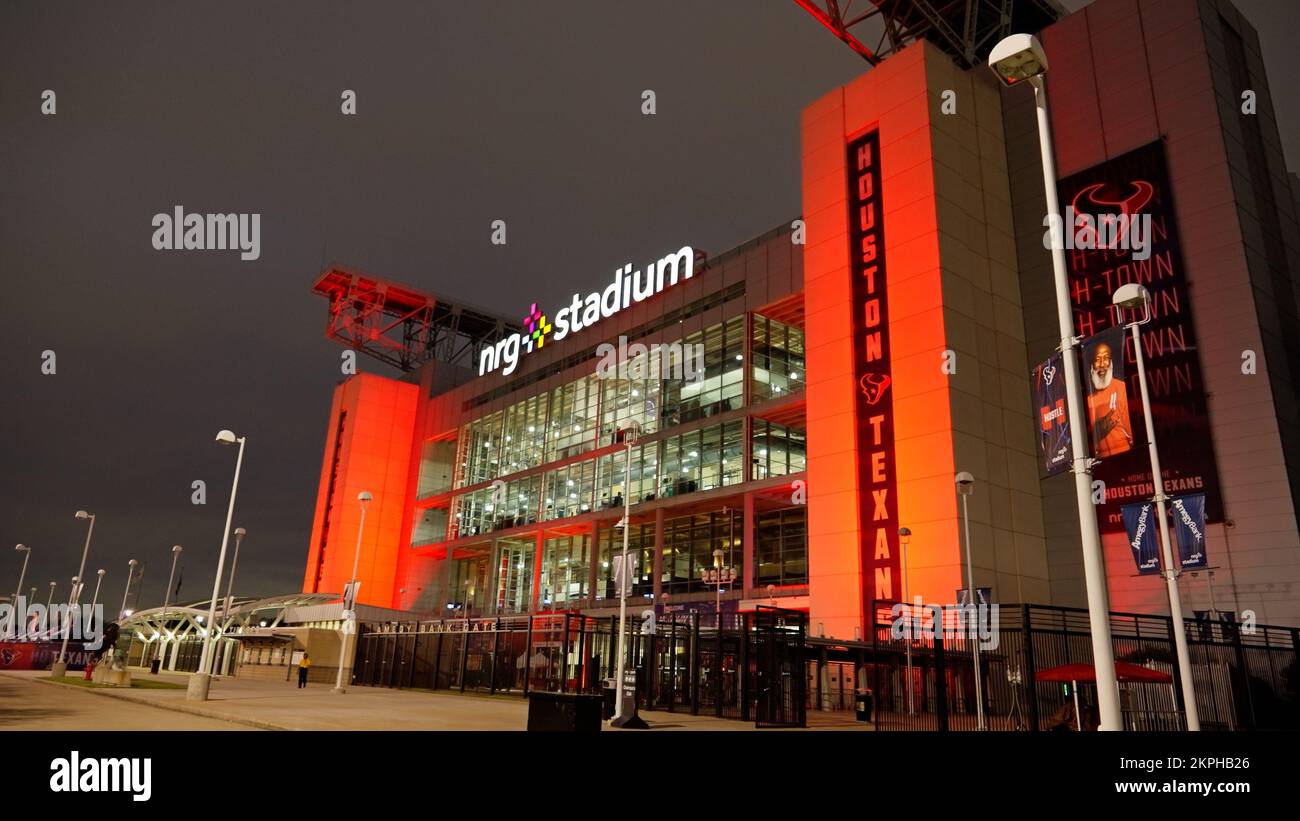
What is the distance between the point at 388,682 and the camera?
43.0 metres

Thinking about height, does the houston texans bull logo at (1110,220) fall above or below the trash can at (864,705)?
above

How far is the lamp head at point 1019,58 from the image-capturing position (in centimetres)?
1062

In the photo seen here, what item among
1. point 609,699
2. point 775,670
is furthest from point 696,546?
point 775,670

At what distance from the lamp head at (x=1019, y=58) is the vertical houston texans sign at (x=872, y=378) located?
96.9 ft

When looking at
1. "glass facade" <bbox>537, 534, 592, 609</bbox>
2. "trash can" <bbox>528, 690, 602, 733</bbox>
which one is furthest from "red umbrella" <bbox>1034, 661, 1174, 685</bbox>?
"glass facade" <bbox>537, 534, 592, 609</bbox>

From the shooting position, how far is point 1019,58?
35.6 feet

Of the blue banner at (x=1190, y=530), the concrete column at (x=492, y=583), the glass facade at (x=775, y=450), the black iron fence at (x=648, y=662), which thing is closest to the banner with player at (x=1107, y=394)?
the black iron fence at (x=648, y=662)

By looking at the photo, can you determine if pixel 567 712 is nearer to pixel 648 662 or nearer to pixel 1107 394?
pixel 1107 394

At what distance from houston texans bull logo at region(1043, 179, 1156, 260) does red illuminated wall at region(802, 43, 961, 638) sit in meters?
7.13

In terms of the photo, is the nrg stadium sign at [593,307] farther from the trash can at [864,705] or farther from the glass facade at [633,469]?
the trash can at [864,705]

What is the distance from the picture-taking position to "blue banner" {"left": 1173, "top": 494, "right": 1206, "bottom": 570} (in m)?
23.6
